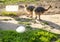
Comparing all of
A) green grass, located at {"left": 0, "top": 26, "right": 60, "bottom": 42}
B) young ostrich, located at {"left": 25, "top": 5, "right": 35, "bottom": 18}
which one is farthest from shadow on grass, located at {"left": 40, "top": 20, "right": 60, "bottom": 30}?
green grass, located at {"left": 0, "top": 26, "right": 60, "bottom": 42}

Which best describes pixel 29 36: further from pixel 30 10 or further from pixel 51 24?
pixel 30 10

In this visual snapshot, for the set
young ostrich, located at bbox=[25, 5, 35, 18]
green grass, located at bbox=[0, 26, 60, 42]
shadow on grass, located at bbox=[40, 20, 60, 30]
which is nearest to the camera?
green grass, located at bbox=[0, 26, 60, 42]

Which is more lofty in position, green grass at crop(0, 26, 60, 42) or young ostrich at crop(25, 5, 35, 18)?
young ostrich at crop(25, 5, 35, 18)

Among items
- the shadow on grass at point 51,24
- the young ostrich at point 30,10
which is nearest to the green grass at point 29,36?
the shadow on grass at point 51,24

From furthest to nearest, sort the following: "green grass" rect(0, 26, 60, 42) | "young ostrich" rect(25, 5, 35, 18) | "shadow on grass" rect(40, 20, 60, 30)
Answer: "young ostrich" rect(25, 5, 35, 18) < "shadow on grass" rect(40, 20, 60, 30) < "green grass" rect(0, 26, 60, 42)

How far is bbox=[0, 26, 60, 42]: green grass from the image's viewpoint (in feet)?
28.4

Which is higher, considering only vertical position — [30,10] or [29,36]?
[30,10]

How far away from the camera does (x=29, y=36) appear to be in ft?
29.4

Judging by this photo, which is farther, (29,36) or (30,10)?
(30,10)

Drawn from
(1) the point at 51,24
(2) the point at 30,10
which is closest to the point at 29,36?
(1) the point at 51,24

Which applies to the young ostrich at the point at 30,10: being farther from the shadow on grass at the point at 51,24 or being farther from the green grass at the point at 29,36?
the green grass at the point at 29,36

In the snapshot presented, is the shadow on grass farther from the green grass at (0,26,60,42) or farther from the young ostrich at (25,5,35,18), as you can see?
the green grass at (0,26,60,42)

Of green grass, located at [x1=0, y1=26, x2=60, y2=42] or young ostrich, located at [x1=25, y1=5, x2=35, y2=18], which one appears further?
young ostrich, located at [x1=25, y1=5, x2=35, y2=18]

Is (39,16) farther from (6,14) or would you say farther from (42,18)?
(6,14)
